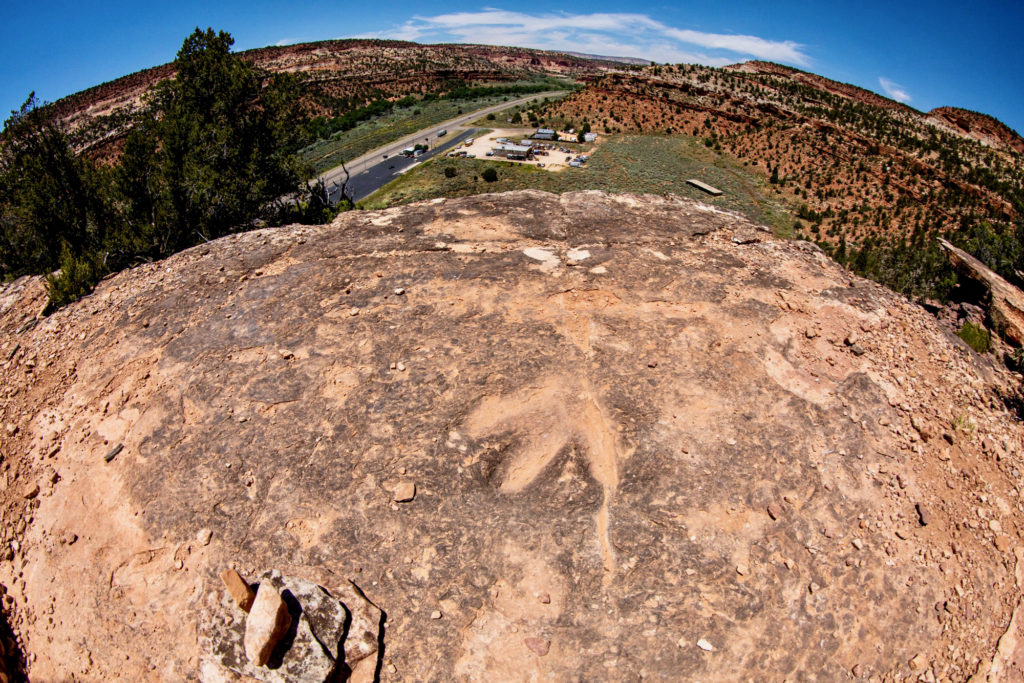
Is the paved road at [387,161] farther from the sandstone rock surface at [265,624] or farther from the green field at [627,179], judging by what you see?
the sandstone rock surface at [265,624]

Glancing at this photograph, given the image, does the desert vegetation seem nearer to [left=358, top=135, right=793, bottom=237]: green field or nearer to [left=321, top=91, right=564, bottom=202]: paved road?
[left=358, top=135, right=793, bottom=237]: green field

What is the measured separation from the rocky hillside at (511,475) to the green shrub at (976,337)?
1923mm

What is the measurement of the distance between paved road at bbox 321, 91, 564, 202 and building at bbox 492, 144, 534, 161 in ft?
27.6

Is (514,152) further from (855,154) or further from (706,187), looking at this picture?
(855,154)

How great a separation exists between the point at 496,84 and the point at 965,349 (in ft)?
401

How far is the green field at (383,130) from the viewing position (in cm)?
6134

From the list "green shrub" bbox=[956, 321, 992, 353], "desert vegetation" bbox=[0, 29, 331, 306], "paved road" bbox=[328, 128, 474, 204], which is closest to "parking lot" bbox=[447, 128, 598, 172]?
"paved road" bbox=[328, 128, 474, 204]

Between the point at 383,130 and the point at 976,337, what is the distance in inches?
2879

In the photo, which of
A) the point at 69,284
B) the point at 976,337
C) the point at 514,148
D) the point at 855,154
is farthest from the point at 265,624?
the point at 855,154

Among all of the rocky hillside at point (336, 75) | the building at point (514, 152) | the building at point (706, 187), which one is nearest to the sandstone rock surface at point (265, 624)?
the building at point (706, 187)

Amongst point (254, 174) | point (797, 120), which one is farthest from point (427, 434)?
point (797, 120)

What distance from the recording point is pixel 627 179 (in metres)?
43.8

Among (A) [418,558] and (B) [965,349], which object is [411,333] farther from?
(B) [965,349]

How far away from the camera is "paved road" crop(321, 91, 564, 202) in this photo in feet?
157
